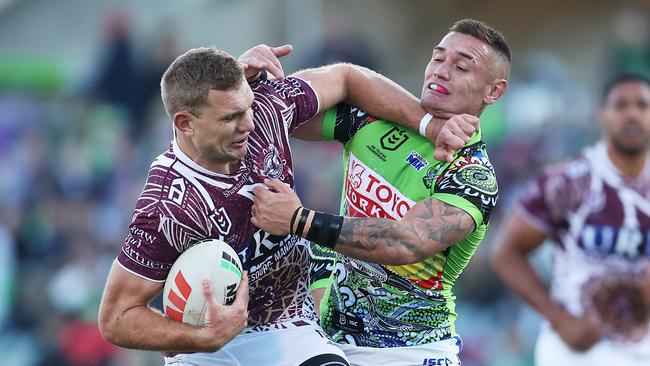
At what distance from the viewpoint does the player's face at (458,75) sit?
21.3ft

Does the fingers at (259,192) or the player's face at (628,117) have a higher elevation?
the fingers at (259,192)

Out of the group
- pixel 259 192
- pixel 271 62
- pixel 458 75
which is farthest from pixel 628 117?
pixel 259 192

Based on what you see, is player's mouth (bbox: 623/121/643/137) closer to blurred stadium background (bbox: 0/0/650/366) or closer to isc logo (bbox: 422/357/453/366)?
blurred stadium background (bbox: 0/0/650/366)

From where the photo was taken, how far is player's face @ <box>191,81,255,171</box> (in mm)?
5723

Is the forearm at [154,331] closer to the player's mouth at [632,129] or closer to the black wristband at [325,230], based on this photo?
the black wristband at [325,230]

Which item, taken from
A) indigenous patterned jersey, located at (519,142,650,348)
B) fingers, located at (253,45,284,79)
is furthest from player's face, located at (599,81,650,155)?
fingers, located at (253,45,284,79)

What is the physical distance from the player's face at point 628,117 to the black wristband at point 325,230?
12.4ft

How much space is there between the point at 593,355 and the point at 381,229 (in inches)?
138

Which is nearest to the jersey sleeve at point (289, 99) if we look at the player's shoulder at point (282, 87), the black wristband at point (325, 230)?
the player's shoulder at point (282, 87)

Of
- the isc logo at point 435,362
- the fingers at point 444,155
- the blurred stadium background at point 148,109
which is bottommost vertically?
the blurred stadium background at point 148,109

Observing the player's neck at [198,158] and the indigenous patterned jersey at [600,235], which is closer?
the player's neck at [198,158]

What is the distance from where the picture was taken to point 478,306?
491 inches

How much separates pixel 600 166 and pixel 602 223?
0.43m

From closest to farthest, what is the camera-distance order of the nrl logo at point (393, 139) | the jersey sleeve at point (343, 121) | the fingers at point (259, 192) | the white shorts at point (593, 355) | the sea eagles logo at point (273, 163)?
the fingers at point (259, 192)
the sea eagles logo at point (273, 163)
the nrl logo at point (393, 139)
the jersey sleeve at point (343, 121)
the white shorts at point (593, 355)
